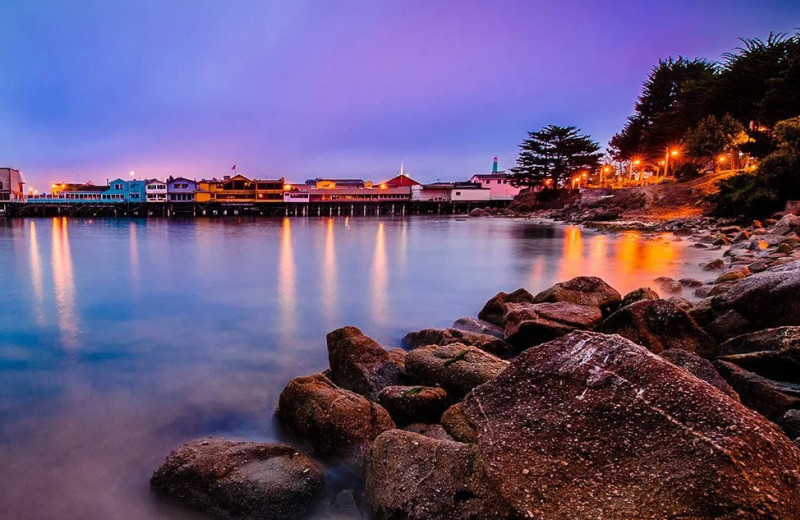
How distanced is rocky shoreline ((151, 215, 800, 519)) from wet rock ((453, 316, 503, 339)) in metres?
2.25

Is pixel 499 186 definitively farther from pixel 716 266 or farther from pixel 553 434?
pixel 553 434

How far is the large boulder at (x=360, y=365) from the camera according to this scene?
4777 millimetres

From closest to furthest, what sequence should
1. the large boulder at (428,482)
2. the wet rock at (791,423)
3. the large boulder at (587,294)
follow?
the large boulder at (428,482), the wet rock at (791,423), the large boulder at (587,294)

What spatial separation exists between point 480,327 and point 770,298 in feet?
12.4

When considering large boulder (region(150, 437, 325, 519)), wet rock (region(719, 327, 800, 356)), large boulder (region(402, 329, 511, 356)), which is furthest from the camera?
large boulder (region(402, 329, 511, 356))

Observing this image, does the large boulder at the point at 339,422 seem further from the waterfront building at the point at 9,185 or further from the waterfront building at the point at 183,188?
the waterfront building at the point at 9,185

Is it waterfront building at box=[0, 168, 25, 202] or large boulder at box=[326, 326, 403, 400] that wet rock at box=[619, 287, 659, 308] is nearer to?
large boulder at box=[326, 326, 403, 400]

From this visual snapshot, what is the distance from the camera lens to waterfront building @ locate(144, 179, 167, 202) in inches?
2768

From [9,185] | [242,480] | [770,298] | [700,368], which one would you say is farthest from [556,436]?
[9,185]

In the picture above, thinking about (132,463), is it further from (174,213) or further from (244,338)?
(174,213)

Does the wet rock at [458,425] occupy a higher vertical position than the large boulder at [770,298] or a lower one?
lower

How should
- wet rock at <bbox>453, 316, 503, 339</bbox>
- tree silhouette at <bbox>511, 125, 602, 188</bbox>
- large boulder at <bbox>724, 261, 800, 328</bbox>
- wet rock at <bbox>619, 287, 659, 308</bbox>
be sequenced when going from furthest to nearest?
1. tree silhouette at <bbox>511, 125, 602, 188</bbox>
2. wet rock at <bbox>453, 316, 503, 339</bbox>
3. wet rock at <bbox>619, 287, 659, 308</bbox>
4. large boulder at <bbox>724, 261, 800, 328</bbox>

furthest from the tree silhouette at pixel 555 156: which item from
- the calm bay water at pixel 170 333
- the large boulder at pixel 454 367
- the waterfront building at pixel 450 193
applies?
the large boulder at pixel 454 367

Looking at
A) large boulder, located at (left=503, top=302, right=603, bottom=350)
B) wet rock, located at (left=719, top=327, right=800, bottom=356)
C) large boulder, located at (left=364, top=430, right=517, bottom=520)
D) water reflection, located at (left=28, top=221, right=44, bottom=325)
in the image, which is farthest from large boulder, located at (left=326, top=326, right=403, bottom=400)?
water reflection, located at (left=28, top=221, right=44, bottom=325)
